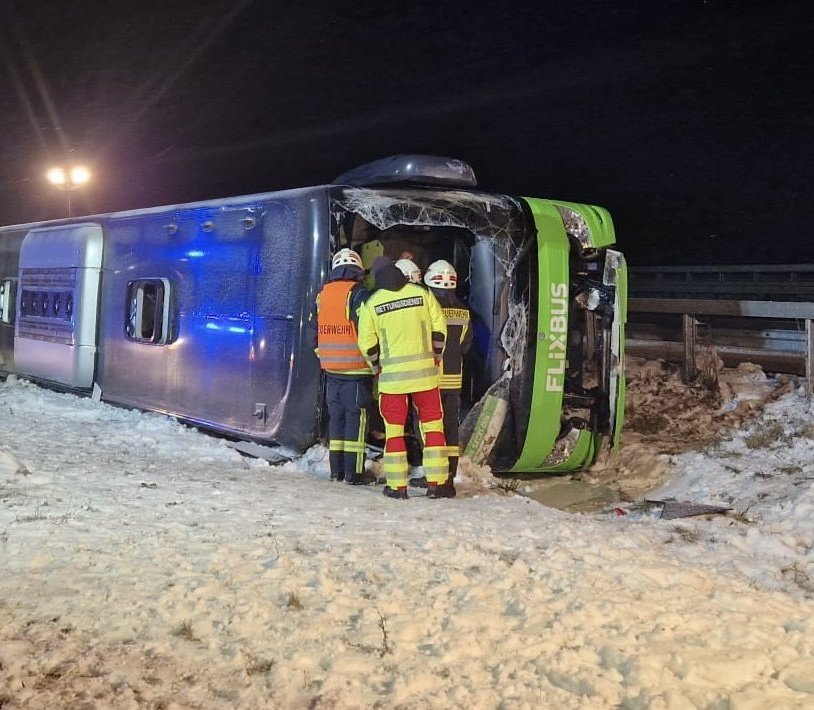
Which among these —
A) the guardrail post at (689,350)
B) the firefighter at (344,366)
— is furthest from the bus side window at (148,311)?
the guardrail post at (689,350)

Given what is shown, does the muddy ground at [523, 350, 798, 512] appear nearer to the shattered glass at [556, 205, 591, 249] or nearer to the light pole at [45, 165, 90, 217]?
the shattered glass at [556, 205, 591, 249]

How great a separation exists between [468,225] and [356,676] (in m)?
4.25

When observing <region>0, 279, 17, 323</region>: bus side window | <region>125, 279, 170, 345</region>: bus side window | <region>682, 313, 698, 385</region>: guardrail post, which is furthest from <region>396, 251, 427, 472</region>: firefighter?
<region>0, 279, 17, 323</region>: bus side window

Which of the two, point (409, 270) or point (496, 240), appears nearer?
point (409, 270)

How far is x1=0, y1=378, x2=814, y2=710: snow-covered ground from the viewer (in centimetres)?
244

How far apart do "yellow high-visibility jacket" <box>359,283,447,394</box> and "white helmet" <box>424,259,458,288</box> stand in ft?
1.58

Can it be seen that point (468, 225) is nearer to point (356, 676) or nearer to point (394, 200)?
point (394, 200)

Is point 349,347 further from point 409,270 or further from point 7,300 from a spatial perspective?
point 7,300

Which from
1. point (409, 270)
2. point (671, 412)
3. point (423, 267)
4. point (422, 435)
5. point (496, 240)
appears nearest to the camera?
point (422, 435)

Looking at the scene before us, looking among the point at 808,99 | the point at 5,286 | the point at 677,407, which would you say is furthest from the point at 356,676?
the point at 808,99

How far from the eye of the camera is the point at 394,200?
19.9 ft

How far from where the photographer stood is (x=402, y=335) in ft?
18.3

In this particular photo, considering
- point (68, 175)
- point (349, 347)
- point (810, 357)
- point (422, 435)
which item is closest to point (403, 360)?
point (349, 347)

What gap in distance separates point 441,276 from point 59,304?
487 cm
